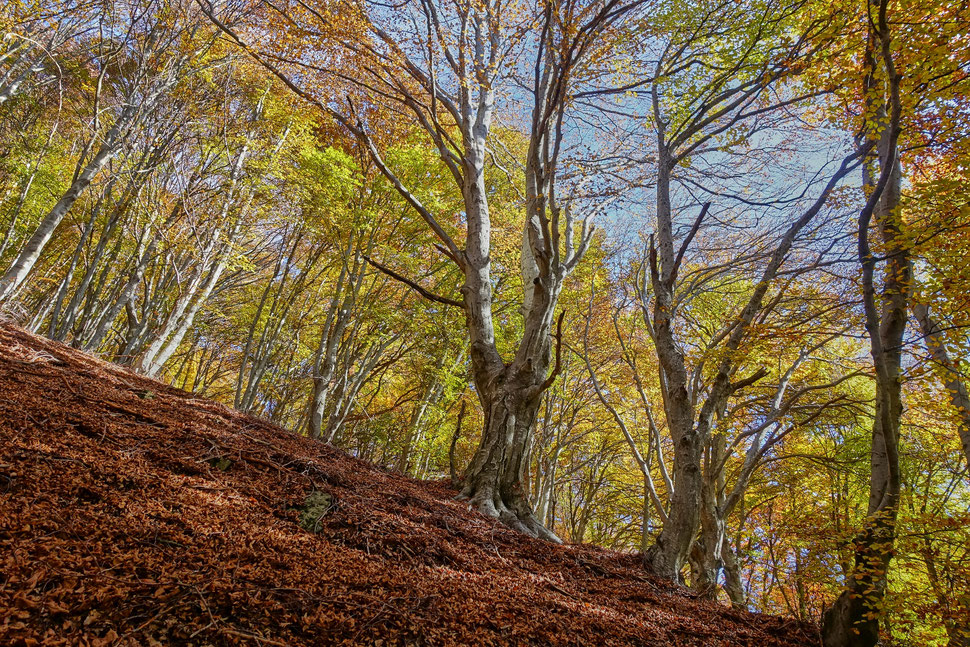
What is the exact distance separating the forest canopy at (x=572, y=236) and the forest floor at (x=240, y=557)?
1160 millimetres

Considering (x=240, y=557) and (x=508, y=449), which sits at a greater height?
(x=508, y=449)

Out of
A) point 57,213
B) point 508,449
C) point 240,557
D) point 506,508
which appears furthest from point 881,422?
point 57,213

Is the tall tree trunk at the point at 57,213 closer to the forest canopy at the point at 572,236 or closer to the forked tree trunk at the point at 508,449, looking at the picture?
the forest canopy at the point at 572,236

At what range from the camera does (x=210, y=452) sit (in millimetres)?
2531

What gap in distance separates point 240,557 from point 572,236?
246 inches

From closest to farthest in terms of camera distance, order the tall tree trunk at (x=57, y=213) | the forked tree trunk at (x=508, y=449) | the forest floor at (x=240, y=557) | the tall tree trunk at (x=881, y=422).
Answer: the forest floor at (x=240, y=557), the tall tree trunk at (x=881, y=422), the forked tree trunk at (x=508, y=449), the tall tree trunk at (x=57, y=213)

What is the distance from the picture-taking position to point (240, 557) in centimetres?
160

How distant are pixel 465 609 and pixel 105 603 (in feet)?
4.08

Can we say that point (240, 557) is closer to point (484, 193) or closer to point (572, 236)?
point (484, 193)

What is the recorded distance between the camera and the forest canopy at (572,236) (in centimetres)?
339

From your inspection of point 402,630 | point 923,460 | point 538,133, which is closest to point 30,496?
point 402,630

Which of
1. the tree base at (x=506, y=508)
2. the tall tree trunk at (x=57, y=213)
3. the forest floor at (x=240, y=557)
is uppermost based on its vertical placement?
the tall tree trunk at (x=57, y=213)

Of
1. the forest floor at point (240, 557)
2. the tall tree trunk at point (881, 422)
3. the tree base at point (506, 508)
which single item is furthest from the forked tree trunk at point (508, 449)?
the tall tree trunk at point (881, 422)

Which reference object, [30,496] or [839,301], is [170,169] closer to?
[30,496]
